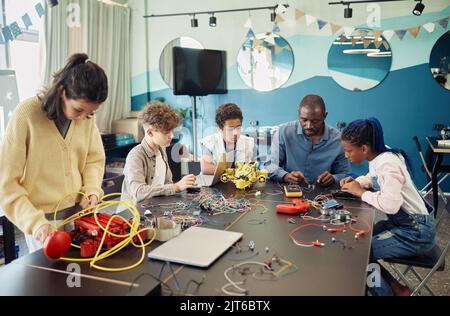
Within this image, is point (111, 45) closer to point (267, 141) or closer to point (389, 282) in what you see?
point (267, 141)

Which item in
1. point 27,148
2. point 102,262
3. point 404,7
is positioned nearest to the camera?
point 102,262

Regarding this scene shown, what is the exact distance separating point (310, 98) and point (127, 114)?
3682 mm

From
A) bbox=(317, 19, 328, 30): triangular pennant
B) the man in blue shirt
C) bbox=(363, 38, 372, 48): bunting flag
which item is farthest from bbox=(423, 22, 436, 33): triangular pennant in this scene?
the man in blue shirt

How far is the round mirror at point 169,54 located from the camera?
5.70 meters

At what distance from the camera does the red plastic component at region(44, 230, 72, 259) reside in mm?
1356

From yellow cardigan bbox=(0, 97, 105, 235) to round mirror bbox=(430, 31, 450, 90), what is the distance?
4.29 m

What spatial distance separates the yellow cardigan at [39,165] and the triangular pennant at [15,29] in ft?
8.73

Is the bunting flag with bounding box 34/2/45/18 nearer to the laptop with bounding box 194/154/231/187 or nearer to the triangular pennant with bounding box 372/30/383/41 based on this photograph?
the laptop with bounding box 194/154/231/187

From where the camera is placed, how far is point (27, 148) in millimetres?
1709

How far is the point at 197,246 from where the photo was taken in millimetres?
1489

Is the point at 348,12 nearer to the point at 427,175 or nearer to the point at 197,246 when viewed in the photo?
the point at 427,175

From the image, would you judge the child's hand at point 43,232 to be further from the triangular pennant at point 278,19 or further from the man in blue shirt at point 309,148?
the triangular pennant at point 278,19

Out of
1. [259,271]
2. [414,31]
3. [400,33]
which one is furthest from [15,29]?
[414,31]
